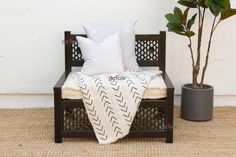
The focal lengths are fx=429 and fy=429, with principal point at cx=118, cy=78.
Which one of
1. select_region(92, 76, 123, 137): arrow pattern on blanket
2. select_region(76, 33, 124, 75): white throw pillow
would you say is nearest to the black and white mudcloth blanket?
select_region(92, 76, 123, 137): arrow pattern on blanket

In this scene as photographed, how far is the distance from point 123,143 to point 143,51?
983 millimetres

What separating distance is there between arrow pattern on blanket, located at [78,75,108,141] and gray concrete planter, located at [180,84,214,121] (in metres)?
0.91

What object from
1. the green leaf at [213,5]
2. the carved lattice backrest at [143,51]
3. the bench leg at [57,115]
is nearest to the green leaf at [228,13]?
the green leaf at [213,5]

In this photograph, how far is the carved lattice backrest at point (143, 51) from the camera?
3.77 m

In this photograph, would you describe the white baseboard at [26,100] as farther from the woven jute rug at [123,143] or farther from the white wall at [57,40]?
the woven jute rug at [123,143]

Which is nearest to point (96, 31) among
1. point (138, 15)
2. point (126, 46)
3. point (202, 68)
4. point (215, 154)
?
point (126, 46)

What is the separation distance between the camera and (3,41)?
4.00 metres

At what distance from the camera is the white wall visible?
13.0 ft

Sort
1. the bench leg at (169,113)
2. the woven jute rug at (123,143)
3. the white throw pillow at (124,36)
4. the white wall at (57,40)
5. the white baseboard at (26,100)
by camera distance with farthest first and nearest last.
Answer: the white baseboard at (26,100) < the white wall at (57,40) < the white throw pillow at (124,36) < the bench leg at (169,113) < the woven jute rug at (123,143)

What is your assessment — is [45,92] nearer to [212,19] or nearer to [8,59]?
[8,59]

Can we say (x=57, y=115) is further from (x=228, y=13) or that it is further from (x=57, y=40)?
(x=228, y=13)

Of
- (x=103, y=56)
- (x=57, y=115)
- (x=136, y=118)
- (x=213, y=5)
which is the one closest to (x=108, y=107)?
(x=136, y=118)

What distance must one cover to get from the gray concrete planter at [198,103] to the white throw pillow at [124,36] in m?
0.50

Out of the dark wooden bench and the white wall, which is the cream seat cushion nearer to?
the dark wooden bench
